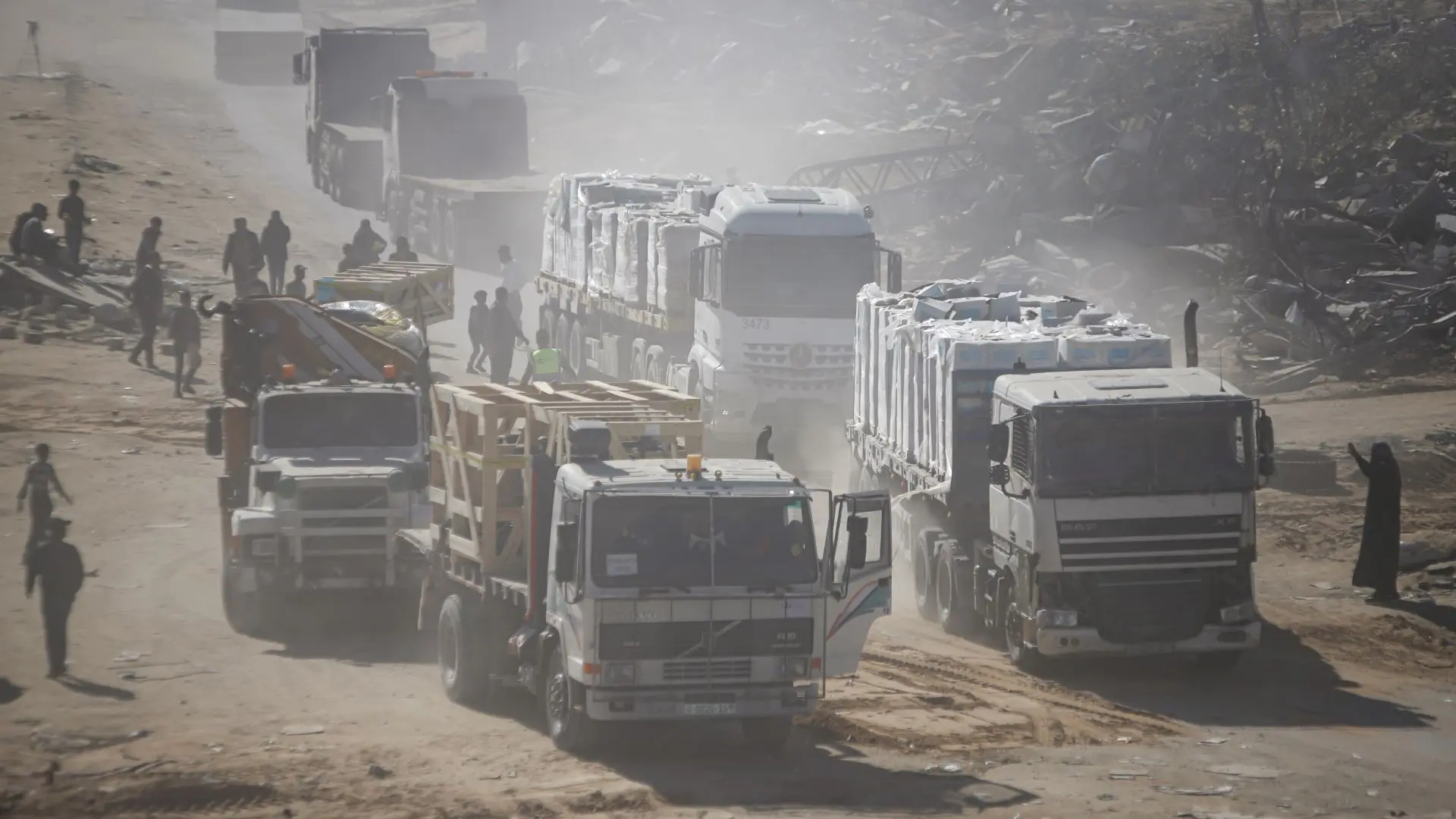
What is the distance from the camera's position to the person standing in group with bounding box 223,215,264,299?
Answer: 31375 mm

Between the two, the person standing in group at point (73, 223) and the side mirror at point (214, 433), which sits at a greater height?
the person standing in group at point (73, 223)

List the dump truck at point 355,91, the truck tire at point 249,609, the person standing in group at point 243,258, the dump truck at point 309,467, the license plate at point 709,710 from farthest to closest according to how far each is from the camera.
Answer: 1. the dump truck at point 355,91
2. the person standing in group at point 243,258
3. the truck tire at point 249,609
4. the dump truck at point 309,467
5. the license plate at point 709,710

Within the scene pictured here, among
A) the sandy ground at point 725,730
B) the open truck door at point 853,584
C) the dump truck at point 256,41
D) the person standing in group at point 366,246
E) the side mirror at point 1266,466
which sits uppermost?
the dump truck at point 256,41

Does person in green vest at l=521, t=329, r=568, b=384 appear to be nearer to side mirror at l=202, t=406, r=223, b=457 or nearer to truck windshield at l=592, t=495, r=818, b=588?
side mirror at l=202, t=406, r=223, b=457

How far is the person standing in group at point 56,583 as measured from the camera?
1479 cm

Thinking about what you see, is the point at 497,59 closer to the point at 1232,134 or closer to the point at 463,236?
the point at 463,236

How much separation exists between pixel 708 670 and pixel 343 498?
569 centimetres

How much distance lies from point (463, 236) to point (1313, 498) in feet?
72.8

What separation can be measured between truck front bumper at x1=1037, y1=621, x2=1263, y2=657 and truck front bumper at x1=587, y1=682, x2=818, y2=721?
3.37 meters

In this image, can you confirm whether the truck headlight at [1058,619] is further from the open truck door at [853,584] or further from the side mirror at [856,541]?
the side mirror at [856,541]

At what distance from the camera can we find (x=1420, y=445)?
23.1m

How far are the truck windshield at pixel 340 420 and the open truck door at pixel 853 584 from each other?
6108mm

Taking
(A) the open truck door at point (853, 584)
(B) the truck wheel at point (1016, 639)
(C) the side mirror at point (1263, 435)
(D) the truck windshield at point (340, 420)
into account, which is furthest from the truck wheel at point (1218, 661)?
(D) the truck windshield at point (340, 420)

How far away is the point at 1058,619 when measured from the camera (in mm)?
14625
